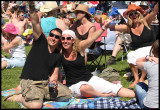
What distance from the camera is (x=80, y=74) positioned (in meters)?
4.86

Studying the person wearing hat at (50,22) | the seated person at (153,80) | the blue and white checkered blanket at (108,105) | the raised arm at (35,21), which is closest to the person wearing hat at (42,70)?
the raised arm at (35,21)

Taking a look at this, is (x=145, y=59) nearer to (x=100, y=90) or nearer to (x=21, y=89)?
(x=100, y=90)

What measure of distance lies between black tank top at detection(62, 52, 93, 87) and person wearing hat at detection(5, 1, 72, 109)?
0.59 feet

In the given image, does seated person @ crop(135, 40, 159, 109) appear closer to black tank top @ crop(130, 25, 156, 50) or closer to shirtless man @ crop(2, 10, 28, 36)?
black tank top @ crop(130, 25, 156, 50)

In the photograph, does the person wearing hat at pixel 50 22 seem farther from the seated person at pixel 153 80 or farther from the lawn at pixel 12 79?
the seated person at pixel 153 80

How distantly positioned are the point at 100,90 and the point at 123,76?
1.70 meters

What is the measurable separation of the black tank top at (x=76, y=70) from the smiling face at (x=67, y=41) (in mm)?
218

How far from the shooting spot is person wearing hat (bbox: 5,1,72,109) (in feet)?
14.8

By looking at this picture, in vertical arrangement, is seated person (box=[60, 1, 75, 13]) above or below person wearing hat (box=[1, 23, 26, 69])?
below

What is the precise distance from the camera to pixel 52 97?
4.68 metres

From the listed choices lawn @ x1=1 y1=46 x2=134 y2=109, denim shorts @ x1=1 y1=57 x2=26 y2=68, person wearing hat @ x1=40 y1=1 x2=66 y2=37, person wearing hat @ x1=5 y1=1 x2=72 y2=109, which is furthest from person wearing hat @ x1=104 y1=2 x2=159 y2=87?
denim shorts @ x1=1 y1=57 x2=26 y2=68

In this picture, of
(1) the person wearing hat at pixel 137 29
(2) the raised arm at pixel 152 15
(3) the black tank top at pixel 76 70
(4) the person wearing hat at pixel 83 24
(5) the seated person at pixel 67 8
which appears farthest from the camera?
(5) the seated person at pixel 67 8

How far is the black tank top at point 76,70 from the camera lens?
480cm

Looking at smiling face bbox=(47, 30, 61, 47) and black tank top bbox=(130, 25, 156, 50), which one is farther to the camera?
Answer: black tank top bbox=(130, 25, 156, 50)
